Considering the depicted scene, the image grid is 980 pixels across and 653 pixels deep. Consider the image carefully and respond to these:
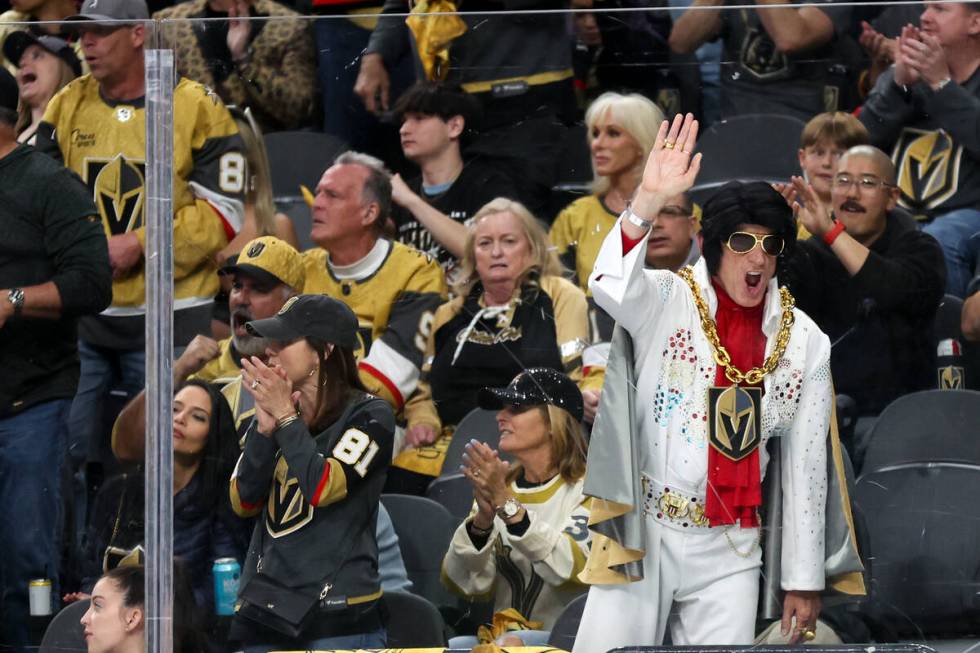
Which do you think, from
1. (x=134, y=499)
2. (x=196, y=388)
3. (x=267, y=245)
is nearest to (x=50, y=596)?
(x=134, y=499)

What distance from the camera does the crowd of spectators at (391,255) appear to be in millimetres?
4254

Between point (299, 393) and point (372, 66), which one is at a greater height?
point (372, 66)

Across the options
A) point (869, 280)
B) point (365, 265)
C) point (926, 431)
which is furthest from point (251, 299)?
point (926, 431)

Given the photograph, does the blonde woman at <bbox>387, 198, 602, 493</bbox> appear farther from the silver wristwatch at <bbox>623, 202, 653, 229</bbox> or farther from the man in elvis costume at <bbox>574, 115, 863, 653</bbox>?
the silver wristwatch at <bbox>623, 202, 653, 229</bbox>

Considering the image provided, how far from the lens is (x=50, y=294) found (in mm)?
4539

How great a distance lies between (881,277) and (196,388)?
1.75 m

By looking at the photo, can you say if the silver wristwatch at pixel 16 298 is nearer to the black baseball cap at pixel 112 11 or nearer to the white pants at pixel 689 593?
the black baseball cap at pixel 112 11

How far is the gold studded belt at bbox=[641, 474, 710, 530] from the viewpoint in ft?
13.5

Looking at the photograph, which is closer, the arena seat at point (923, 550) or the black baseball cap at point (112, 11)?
the arena seat at point (923, 550)

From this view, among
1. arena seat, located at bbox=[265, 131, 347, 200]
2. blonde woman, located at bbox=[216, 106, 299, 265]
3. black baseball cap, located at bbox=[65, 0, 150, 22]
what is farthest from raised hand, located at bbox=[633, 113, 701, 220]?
black baseball cap, located at bbox=[65, 0, 150, 22]

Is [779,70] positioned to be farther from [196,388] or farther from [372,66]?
[196,388]

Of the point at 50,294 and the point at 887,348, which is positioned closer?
the point at 887,348

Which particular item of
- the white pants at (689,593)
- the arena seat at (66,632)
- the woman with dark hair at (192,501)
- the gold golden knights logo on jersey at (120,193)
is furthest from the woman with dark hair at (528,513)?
the gold golden knights logo on jersey at (120,193)

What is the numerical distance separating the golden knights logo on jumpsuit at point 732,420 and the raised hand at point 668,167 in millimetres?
462
